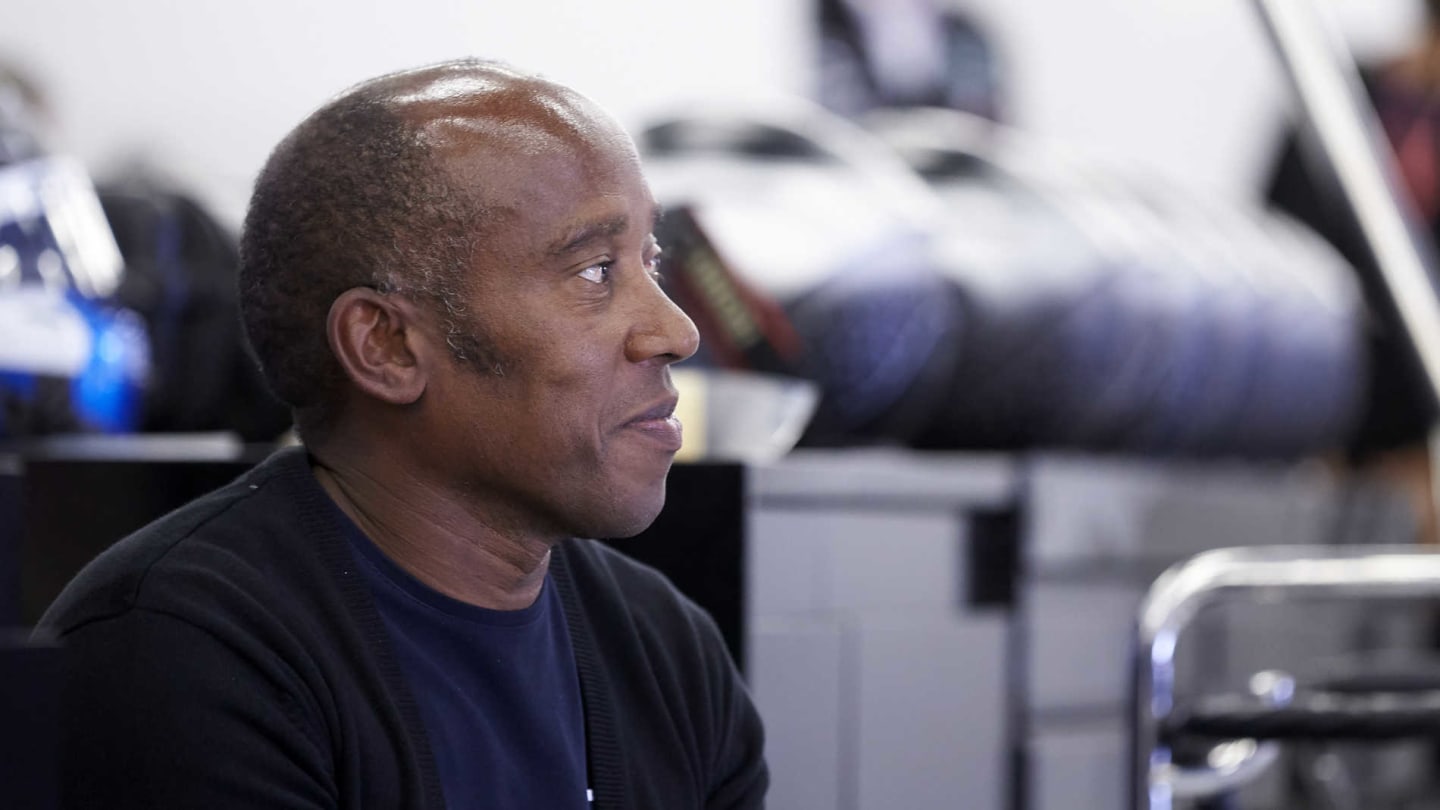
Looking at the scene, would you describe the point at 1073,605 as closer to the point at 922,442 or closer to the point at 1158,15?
the point at 922,442

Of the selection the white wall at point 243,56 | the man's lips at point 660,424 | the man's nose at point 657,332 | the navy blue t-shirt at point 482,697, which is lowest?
the navy blue t-shirt at point 482,697

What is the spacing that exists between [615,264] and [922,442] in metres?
1.21

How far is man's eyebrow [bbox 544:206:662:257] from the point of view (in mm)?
765

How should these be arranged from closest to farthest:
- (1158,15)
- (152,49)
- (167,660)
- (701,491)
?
(167,660) < (701,491) < (152,49) < (1158,15)

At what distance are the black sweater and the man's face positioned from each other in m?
0.07

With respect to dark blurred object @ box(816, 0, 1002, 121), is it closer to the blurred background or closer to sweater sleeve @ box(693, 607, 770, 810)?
the blurred background

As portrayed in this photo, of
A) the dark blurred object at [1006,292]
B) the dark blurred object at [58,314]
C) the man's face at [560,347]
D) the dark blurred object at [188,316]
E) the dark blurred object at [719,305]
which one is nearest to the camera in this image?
the man's face at [560,347]

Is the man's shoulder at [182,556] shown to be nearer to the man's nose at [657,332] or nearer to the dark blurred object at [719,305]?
the man's nose at [657,332]

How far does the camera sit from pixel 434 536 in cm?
78

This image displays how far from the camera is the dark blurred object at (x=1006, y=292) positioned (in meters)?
1.73

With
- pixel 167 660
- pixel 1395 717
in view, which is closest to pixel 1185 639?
pixel 1395 717

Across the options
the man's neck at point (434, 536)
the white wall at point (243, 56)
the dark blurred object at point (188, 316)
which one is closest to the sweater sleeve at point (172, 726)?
the man's neck at point (434, 536)

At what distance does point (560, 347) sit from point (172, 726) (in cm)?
22

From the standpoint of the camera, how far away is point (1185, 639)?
2217 millimetres
